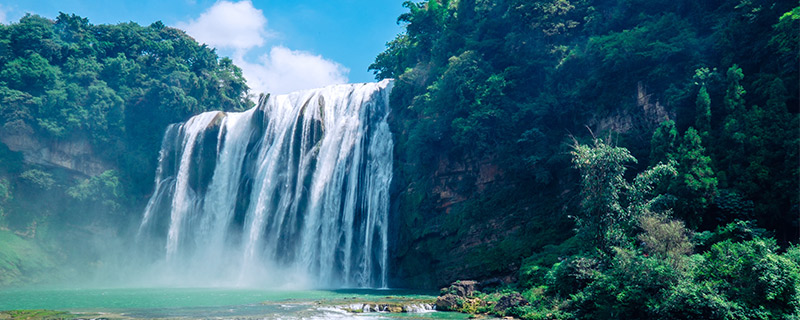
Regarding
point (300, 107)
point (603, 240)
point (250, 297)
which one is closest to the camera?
point (603, 240)

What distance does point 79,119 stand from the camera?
47.1 metres

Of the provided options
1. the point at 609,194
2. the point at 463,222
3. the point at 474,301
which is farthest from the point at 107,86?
the point at 609,194

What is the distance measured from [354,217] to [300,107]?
419 inches

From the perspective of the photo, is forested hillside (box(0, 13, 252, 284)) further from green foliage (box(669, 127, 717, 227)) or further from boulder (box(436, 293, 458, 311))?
green foliage (box(669, 127, 717, 227))

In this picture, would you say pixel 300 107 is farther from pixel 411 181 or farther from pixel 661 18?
pixel 661 18

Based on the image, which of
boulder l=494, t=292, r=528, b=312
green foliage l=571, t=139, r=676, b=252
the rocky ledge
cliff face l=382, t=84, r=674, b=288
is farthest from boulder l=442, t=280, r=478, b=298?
green foliage l=571, t=139, r=676, b=252

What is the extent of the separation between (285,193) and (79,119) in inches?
906

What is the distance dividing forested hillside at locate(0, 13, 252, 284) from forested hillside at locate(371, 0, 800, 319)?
25428mm

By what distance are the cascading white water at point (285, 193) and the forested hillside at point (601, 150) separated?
2.20 metres

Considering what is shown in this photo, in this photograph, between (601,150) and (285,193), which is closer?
(601,150)

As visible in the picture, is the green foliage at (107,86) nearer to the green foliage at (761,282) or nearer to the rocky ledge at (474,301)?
the rocky ledge at (474,301)

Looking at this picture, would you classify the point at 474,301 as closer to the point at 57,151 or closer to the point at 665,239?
the point at 665,239

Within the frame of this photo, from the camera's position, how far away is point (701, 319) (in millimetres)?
13172

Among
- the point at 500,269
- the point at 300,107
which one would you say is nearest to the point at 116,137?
the point at 300,107
